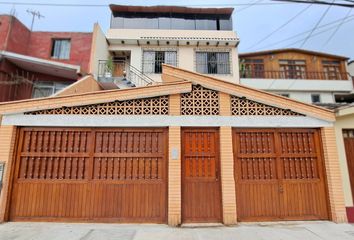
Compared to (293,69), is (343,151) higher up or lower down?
lower down

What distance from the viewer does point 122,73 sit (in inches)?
502

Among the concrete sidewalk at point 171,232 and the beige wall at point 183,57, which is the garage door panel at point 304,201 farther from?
the beige wall at point 183,57

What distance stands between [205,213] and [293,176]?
8.92ft

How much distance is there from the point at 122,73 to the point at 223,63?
6318mm

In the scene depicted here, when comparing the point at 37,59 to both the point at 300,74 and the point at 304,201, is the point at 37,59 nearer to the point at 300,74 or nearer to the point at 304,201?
the point at 304,201

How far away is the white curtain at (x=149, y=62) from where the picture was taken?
13.1m

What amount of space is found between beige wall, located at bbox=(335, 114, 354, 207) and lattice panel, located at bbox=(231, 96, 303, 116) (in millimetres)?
1350

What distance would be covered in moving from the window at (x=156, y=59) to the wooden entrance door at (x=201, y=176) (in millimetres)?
8091

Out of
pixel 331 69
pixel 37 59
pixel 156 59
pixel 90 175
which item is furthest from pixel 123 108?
pixel 331 69

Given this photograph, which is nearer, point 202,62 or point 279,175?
point 279,175

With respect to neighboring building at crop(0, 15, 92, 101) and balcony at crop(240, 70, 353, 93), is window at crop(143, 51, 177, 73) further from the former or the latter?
balcony at crop(240, 70, 353, 93)

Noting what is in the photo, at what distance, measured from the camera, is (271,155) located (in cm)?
609

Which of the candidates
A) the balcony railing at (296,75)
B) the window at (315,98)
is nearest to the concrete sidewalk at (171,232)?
the balcony railing at (296,75)

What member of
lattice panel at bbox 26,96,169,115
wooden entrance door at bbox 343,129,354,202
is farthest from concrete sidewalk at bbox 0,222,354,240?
lattice panel at bbox 26,96,169,115
